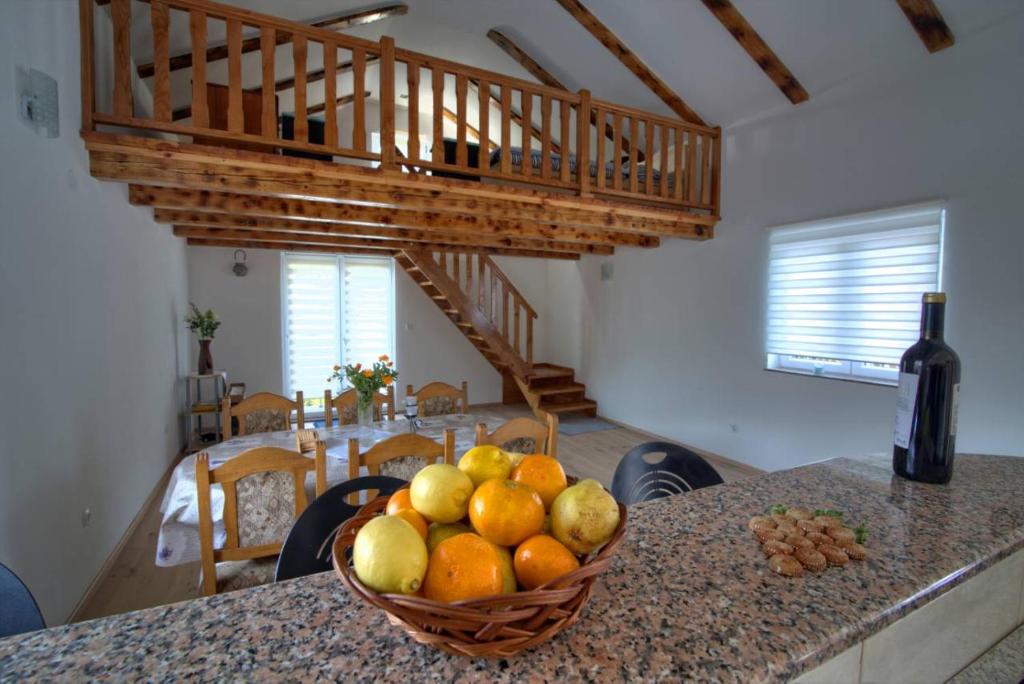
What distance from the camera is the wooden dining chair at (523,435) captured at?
208 centimetres

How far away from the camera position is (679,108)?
172 inches

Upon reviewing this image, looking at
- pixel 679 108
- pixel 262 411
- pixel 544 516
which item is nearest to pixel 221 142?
pixel 262 411

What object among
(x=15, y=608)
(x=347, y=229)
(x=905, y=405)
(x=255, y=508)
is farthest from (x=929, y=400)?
(x=347, y=229)

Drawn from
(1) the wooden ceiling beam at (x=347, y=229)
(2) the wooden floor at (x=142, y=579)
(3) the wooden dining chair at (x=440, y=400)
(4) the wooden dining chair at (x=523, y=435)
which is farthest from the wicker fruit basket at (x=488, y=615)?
(1) the wooden ceiling beam at (x=347, y=229)

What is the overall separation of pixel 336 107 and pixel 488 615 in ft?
12.1

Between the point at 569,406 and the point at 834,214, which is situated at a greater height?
the point at 834,214

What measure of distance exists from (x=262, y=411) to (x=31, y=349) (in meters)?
1.41

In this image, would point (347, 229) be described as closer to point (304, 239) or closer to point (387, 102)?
point (304, 239)

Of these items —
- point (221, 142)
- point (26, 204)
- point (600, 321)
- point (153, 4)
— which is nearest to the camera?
point (26, 204)

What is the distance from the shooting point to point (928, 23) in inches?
109

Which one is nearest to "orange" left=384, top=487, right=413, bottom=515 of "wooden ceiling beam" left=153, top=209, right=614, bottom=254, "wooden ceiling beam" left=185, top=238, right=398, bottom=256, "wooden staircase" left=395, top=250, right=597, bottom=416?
"wooden ceiling beam" left=153, top=209, right=614, bottom=254

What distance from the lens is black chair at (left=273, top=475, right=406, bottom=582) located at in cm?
109

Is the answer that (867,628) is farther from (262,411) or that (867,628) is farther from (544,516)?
(262,411)

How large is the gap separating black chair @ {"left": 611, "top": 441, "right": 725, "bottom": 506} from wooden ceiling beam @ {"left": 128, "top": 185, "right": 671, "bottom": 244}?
268 cm
